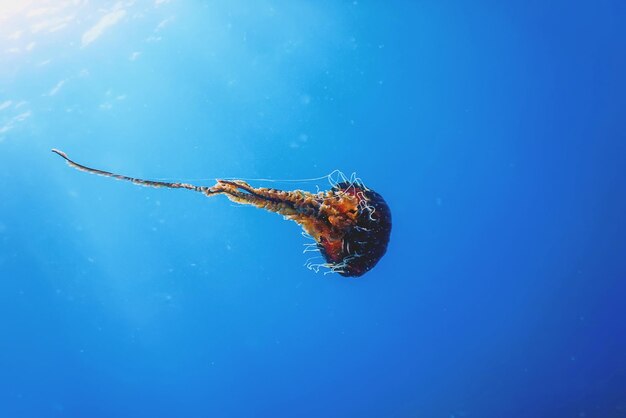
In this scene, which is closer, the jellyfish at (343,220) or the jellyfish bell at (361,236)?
the jellyfish at (343,220)

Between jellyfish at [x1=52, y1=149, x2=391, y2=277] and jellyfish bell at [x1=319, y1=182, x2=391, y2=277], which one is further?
jellyfish bell at [x1=319, y1=182, x2=391, y2=277]

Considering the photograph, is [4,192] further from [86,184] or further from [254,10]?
[254,10]

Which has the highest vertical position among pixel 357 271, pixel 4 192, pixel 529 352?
pixel 4 192

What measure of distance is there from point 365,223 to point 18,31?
9.94 m

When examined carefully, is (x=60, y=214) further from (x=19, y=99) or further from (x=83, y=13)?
(x=83, y=13)

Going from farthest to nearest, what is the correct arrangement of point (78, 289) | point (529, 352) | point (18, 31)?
point (529, 352) → point (78, 289) → point (18, 31)

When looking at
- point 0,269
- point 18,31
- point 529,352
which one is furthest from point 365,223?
point 529,352

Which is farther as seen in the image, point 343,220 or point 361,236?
point 361,236

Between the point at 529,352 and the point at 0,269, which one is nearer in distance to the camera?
the point at 0,269

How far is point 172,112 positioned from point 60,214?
5029 mm

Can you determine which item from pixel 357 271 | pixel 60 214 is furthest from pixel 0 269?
pixel 357 271

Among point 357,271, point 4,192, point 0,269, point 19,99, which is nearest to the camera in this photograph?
point 357,271

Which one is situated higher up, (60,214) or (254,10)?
(254,10)

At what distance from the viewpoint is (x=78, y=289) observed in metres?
16.2
